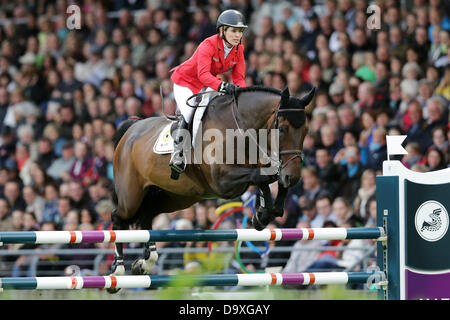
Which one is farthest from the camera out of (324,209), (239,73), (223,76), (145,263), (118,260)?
(223,76)

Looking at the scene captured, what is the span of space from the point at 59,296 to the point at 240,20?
4.06 m

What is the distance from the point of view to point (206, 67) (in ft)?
23.1

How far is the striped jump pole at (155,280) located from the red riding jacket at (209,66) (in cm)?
156

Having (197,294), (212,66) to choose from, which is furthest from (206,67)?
(197,294)

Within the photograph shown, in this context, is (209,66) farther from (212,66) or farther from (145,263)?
(145,263)

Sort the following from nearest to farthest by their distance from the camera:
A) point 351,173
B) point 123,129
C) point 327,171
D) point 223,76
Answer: point 123,129
point 351,173
point 327,171
point 223,76

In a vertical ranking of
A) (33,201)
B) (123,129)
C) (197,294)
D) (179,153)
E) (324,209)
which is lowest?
(197,294)

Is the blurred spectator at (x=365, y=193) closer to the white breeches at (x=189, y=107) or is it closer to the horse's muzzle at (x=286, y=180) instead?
the white breeches at (x=189, y=107)

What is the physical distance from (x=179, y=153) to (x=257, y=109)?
765mm

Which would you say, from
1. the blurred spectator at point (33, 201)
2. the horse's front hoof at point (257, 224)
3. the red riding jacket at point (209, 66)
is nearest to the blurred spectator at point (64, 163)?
the blurred spectator at point (33, 201)

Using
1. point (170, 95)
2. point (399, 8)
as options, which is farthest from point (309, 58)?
point (170, 95)

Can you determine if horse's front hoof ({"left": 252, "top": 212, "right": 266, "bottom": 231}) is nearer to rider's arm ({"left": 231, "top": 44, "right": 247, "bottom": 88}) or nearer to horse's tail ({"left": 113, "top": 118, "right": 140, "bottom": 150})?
rider's arm ({"left": 231, "top": 44, "right": 247, "bottom": 88})

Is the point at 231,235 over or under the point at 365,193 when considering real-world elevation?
over
